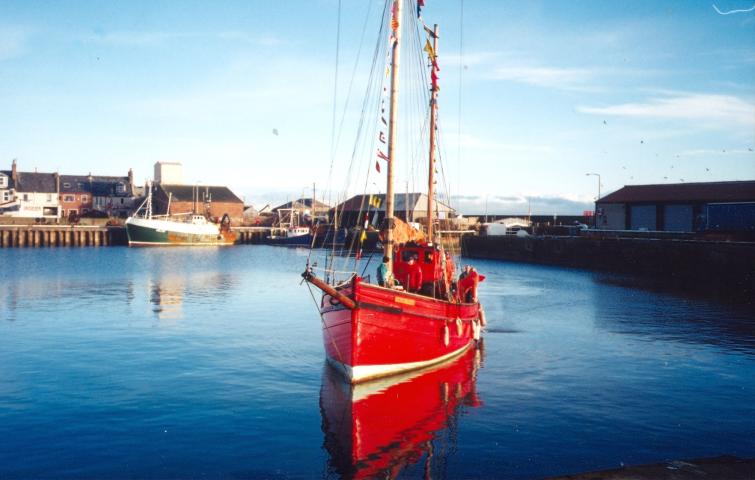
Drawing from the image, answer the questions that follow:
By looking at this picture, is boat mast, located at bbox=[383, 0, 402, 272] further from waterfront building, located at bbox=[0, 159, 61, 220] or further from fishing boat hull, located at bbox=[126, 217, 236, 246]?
waterfront building, located at bbox=[0, 159, 61, 220]

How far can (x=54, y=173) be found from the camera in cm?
11694

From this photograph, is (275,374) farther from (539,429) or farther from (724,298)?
(724,298)

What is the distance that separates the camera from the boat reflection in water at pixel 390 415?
13.0 metres

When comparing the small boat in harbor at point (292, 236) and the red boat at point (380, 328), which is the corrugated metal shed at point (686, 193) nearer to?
the small boat in harbor at point (292, 236)

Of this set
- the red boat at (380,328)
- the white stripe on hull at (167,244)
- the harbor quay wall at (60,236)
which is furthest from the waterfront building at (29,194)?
the red boat at (380,328)

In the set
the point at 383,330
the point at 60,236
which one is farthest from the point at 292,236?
the point at 383,330

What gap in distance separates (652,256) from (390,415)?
46.6 meters

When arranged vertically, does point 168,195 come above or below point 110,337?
above

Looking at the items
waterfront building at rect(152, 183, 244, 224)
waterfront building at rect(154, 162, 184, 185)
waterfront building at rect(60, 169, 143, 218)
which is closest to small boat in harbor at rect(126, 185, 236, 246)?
waterfront building at rect(152, 183, 244, 224)

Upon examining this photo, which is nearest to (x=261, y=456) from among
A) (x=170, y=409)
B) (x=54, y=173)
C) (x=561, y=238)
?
(x=170, y=409)

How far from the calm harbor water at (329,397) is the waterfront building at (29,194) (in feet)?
289

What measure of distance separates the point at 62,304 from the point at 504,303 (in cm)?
2657

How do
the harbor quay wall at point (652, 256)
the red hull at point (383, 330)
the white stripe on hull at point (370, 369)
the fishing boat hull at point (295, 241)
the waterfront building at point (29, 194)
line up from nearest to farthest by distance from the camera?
the red hull at point (383, 330) < the white stripe on hull at point (370, 369) < the harbor quay wall at point (652, 256) < the fishing boat hull at point (295, 241) < the waterfront building at point (29, 194)

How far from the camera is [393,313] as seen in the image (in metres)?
17.6
